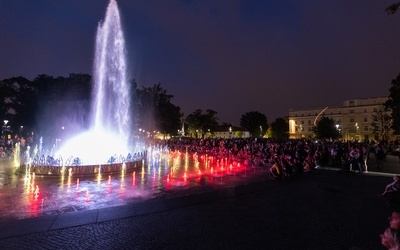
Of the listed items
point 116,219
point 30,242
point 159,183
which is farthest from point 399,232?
point 159,183

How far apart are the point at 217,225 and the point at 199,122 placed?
100526 mm

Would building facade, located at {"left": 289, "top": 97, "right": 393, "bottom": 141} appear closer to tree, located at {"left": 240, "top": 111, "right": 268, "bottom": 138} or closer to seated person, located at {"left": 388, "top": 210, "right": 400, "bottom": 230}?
tree, located at {"left": 240, "top": 111, "right": 268, "bottom": 138}

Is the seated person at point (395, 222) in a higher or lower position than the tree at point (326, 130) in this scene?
lower

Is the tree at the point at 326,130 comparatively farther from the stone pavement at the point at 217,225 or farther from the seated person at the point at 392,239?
the seated person at the point at 392,239

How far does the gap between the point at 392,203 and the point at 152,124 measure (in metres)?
52.6

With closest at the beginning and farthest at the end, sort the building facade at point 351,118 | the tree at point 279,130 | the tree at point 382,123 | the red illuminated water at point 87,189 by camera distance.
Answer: the red illuminated water at point 87,189 < the tree at point 382,123 < the building facade at point 351,118 < the tree at point 279,130

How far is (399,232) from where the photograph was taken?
352 cm

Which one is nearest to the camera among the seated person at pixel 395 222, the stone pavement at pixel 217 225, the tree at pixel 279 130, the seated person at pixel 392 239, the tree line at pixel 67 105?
the seated person at pixel 392 239

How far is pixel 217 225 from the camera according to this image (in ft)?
23.5

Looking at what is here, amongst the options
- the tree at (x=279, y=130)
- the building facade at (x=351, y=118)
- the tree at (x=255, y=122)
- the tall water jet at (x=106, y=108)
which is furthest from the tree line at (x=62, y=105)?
the building facade at (x=351, y=118)

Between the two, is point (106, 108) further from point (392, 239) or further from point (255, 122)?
point (255, 122)

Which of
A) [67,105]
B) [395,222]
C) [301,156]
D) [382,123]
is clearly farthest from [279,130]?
[395,222]

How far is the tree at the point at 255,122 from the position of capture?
114938 mm

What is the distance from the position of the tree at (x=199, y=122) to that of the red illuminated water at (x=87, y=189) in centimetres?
9026
